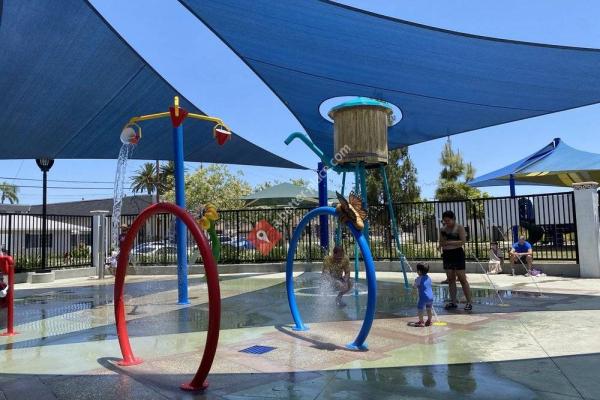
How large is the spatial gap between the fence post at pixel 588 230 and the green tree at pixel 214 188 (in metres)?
26.5

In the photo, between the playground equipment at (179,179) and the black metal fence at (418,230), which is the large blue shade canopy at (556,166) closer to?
the black metal fence at (418,230)

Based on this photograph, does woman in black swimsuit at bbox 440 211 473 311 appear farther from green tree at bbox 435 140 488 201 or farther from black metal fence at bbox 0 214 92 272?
green tree at bbox 435 140 488 201

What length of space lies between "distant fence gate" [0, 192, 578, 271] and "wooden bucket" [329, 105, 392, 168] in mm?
5713

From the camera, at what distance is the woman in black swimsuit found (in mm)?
7938

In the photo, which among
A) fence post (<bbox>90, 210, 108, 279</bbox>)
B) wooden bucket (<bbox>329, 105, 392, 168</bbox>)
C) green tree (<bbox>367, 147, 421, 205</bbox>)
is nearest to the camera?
wooden bucket (<bbox>329, 105, 392, 168</bbox>)

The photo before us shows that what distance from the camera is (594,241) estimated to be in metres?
11.8

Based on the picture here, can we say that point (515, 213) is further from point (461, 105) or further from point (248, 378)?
point (248, 378)

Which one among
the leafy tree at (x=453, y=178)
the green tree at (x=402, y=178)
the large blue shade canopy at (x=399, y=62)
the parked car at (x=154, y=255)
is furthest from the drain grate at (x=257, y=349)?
the leafy tree at (x=453, y=178)

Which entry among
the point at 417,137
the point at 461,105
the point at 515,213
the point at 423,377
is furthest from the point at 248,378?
the point at 515,213

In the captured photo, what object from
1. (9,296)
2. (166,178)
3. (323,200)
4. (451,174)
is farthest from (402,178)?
(166,178)

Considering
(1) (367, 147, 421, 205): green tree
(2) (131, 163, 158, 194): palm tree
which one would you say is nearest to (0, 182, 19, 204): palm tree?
(2) (131, 163, 158, 194): palm tree

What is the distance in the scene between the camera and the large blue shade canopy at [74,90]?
8.26 m

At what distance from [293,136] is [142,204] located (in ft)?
172

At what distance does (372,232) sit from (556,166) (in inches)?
333
